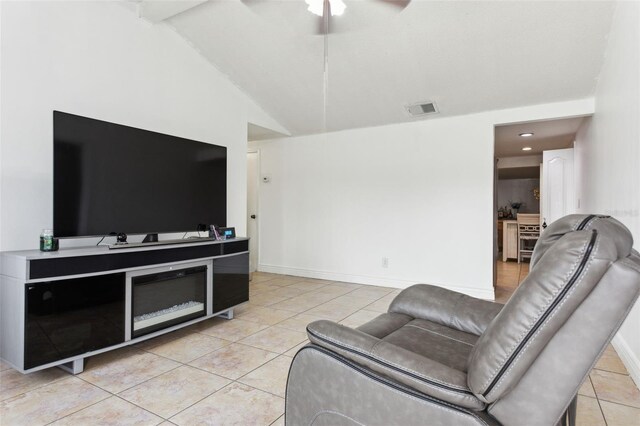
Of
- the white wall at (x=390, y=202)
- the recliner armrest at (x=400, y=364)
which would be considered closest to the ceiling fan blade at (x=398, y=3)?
the recliner armrest at (x=400, y=364)

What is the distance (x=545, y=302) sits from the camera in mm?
779

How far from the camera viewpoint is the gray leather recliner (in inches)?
29.9

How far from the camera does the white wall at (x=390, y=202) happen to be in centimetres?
396

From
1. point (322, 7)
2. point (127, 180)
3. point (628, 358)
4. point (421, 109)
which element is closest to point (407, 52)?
point (421, 109)

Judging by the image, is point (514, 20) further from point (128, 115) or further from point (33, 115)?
point (33, 115)

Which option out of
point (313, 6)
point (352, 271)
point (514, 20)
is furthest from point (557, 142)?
point (313, 6)

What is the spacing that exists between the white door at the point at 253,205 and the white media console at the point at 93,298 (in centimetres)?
265

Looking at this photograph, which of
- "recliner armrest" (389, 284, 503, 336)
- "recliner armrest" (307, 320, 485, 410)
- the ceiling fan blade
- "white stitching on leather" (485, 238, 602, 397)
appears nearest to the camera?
"white stitching on leather" (485, 238, 602, 397)

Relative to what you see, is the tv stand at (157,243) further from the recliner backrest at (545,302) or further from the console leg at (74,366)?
the recliner backrest at (545,302)

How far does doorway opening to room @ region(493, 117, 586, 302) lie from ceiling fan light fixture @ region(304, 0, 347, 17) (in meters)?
2.92

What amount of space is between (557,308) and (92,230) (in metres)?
2.63

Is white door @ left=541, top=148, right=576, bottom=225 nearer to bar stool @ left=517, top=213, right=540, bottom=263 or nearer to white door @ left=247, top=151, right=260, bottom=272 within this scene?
bar stool @ left=517, top=213, right=540, bottom=263

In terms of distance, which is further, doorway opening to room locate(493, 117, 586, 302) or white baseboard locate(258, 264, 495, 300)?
doorway opening to room locate(493, 117, 586, 302)

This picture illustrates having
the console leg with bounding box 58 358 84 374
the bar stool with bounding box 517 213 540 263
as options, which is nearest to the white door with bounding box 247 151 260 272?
the console leg with bounding box 58 358 84 374
